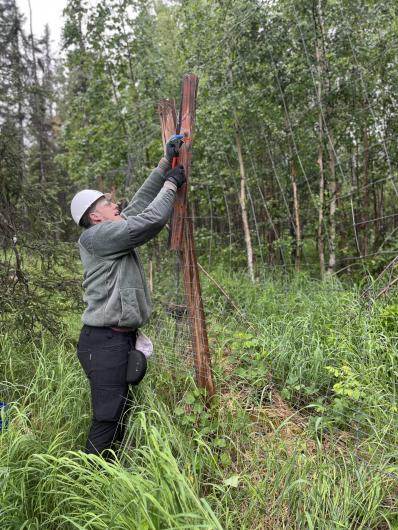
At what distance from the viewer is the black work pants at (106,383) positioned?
2443mm

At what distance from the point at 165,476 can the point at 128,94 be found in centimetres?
666

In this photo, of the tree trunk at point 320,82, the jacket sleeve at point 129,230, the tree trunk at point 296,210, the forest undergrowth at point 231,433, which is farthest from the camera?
the tree trunk at point 296,210

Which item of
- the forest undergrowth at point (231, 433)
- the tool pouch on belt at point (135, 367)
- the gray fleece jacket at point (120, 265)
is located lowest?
the forest undergrowth at point (231, 433)

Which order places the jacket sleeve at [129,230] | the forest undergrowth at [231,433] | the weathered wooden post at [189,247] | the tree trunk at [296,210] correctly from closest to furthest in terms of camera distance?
1. the forest undergrowth at [231,433]
2. the jacket sleeve at [129,230]
3. the weathered wooden post at [189,247]
4. the tree trunk at [296,210]

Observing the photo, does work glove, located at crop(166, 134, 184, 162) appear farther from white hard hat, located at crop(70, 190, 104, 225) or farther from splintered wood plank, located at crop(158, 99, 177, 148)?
white hard hat, located at crop(70, 190, 104, 225)

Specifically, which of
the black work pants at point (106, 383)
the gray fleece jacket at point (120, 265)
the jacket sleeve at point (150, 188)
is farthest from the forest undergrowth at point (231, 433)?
the jacket sleeve at point (150, 188)

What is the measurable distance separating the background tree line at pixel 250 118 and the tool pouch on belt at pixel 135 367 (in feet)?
6.38

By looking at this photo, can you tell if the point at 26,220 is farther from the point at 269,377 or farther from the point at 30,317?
the point at 269,377

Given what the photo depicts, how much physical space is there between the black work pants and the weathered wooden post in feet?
1.62

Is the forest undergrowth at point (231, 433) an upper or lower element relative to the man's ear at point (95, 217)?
lower

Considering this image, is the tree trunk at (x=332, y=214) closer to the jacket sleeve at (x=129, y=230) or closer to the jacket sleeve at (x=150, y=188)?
the jacket sleeve at (x=150, y=188)

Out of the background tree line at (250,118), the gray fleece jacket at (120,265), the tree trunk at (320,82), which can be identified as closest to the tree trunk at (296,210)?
the background tree line at (250,118)

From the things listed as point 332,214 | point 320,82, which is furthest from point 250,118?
point 332,214

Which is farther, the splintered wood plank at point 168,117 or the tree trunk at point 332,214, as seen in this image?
the tree trunk at point 332,214
